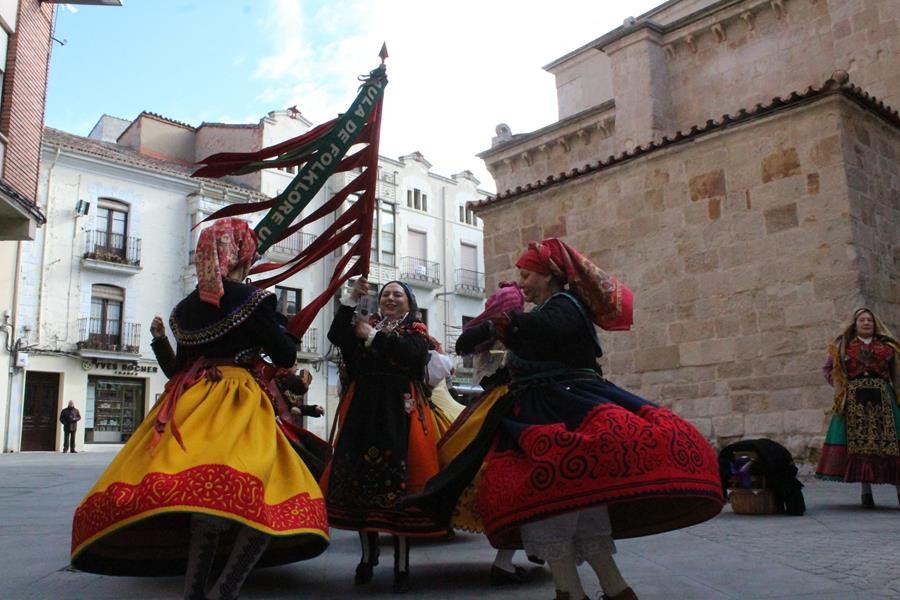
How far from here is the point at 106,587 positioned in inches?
152

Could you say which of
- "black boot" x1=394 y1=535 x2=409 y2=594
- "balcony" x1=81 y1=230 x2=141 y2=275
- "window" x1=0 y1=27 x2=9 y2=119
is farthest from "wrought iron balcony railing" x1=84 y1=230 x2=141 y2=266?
"black boot" x1=394 y1=535 x2=409 y2=594

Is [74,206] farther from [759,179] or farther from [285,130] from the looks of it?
[759,179]

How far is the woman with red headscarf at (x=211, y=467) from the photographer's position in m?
2.87

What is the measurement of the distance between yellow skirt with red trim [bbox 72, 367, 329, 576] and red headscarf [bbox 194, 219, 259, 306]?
35cm

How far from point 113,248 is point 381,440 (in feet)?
87.9

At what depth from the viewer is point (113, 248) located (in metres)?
28.1

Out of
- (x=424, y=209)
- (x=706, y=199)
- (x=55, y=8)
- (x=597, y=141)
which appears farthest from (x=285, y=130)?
(x=706, y=199)

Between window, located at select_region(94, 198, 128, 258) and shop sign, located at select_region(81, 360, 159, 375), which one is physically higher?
window, located at select_region(94, 198, 128, 258)

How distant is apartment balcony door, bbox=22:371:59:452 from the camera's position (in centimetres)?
2492

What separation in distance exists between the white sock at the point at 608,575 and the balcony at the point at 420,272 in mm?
31775

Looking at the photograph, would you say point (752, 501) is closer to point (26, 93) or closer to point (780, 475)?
point (780, 475)

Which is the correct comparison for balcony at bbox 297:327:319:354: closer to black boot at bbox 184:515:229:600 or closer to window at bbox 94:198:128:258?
window at bbox 94:198:128:258

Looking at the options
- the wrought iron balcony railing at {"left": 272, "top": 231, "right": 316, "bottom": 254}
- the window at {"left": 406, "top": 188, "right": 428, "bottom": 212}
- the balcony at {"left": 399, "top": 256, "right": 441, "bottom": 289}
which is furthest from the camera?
A: the window at {"left": 406, "top": 188, "right": 428, "bottom": 212}

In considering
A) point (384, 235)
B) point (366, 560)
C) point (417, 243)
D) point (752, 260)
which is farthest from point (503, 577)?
point (417, 243)
